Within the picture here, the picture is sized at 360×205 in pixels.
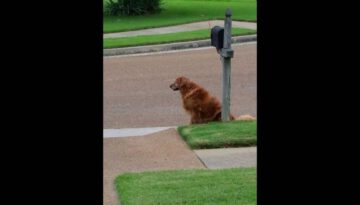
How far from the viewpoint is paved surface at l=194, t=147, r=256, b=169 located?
26.1 ft

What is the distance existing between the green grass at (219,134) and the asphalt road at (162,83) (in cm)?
101

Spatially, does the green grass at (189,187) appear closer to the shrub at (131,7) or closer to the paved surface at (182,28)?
the paved surface at (182,28)

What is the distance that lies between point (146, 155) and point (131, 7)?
1493cm

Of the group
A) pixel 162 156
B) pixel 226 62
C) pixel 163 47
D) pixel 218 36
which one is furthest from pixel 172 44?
pixel 162 156

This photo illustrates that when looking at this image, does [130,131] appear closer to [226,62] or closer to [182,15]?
[226,62]

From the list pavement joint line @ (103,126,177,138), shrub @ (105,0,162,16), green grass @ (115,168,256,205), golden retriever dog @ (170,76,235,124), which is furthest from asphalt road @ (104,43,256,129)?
shrub @ (105,0,162,16)

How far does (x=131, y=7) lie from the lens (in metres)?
23.1

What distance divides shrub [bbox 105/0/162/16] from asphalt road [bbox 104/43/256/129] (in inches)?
207

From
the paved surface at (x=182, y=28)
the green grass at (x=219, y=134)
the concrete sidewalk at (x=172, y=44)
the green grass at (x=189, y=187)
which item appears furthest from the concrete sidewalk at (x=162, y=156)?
the paved surface at (x=182, y=28)

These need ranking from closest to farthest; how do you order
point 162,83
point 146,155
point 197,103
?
point 146,155
point 197,103
point 162,83

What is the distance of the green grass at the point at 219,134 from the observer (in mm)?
8719
